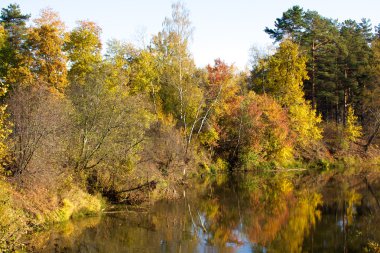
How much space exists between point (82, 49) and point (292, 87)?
25.7 metres

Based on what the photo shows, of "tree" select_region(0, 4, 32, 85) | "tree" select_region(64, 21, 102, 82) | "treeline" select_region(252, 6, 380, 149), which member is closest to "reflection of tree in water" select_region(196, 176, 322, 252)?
"tree" select_region(64, 21, 102, 82)

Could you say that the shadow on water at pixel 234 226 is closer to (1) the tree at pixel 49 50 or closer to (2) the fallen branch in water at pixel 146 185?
(2) the fallen branch in water at pixel 146 185

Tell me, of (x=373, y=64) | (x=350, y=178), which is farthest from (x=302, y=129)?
(x=373, y=64)

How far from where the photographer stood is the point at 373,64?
61312mm

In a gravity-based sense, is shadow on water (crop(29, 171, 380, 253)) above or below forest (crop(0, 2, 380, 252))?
below

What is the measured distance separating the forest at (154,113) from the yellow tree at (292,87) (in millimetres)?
140

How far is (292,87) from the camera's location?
2039 inches

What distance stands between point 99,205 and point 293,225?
10.6 metres

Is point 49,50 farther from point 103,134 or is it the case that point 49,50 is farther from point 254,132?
point 254,132

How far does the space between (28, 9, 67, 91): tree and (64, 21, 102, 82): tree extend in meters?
1.31

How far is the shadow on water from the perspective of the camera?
722 inches

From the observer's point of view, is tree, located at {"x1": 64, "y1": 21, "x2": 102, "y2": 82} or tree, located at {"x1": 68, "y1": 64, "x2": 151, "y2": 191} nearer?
tree, located at {"x1": 68, "y1": 64, "x2": 151, "y2": 191}

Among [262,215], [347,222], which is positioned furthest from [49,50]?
[347,222]

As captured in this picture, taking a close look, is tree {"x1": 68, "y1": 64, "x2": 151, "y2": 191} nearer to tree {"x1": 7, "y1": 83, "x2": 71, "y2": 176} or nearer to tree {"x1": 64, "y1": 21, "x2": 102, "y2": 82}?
tree {"x1": 7, "y1": 83, "x2": 71, "y2": 176}
